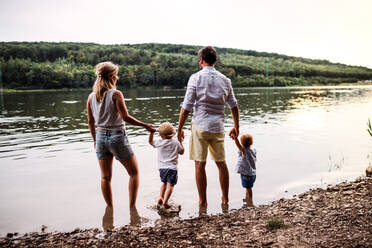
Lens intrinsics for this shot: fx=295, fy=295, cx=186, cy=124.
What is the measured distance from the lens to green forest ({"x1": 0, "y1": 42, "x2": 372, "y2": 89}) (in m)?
110

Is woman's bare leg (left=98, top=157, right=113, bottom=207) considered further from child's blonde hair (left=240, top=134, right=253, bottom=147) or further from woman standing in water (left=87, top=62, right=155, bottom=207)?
child's blonde hair (left=240, top=134, right=253, bottom=147)

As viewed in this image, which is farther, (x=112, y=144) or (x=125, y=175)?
(x=125, y=175)

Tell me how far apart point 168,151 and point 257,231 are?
2045mm

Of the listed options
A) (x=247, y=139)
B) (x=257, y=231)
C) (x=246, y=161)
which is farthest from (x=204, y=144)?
(x=257, y=231)

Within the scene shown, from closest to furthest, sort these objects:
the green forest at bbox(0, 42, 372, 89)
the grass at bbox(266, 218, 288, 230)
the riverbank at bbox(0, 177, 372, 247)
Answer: the riverbank at bbox(0, 177, 372, 247), the grass at bbox(266, 218, 288, 230), the green forest at bbox(0, 42, 372, 89)

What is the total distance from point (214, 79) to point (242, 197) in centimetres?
268

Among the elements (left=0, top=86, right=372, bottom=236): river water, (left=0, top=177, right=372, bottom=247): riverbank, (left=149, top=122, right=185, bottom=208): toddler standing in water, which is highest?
(left=149, top=122, right=185, bottom=208): toddler standing in water

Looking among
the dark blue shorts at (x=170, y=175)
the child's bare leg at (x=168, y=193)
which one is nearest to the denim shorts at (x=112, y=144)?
the dark blue shorts at (x=170, y=175)

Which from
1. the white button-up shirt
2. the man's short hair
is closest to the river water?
the white button-up shirt

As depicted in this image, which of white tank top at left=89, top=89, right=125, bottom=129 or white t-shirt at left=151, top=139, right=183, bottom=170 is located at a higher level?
white tank top at left=89, top=89, right=125, bottom=129

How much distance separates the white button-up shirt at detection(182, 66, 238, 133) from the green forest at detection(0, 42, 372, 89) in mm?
110082

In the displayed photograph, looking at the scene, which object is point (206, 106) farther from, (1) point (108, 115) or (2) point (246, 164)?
(2) point (246, 164)

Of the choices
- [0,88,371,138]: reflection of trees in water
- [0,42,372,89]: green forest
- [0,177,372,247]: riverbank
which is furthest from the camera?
[0,42,372,89]: green forest

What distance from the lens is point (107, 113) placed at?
4.31 m
